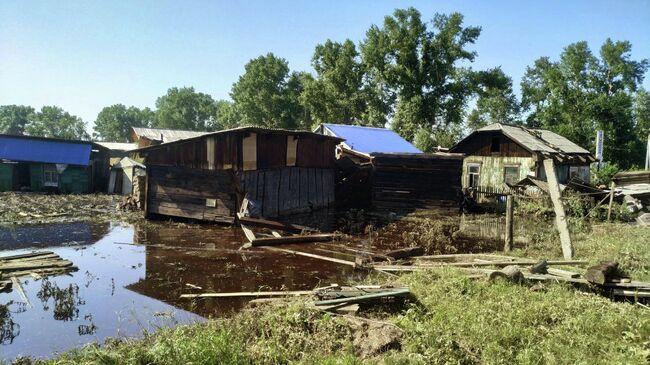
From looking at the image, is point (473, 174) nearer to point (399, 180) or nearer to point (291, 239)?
point (399, 180)

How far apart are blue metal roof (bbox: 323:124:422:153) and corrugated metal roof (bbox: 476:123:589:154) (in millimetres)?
5138

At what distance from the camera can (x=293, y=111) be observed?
56.0m

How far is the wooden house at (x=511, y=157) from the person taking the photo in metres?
25.3

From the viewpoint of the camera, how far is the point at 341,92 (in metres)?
46.4

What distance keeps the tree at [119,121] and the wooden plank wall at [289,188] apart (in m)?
80.8

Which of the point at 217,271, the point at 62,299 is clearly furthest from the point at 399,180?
the point at 62,299

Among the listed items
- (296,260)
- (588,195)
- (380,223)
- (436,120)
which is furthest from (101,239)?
(436,120)

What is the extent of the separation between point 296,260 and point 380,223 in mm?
7924

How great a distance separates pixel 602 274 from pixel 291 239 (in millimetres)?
9004

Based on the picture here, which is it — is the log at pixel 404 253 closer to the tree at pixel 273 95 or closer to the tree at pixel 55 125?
the tree at pixel 273 95

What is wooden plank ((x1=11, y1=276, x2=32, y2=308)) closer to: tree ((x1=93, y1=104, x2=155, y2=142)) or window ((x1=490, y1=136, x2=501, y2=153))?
window ((x1=490, y1=136, x2=501, y2=153))

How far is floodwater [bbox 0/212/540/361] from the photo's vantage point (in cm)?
704

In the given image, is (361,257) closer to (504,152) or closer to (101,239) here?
(101,239)

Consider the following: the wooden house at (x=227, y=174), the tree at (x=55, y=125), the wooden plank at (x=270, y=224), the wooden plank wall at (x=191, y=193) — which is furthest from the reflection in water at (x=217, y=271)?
the tree at (x=55, y=125)
